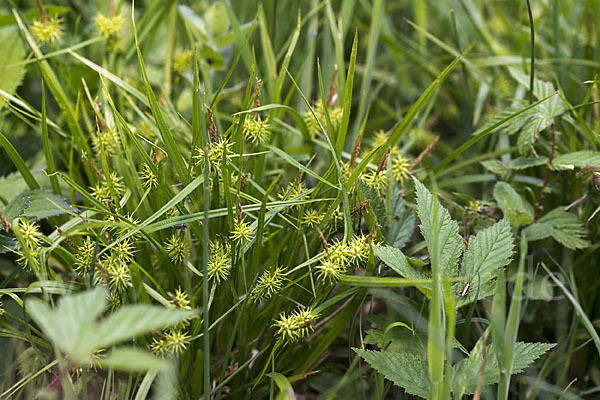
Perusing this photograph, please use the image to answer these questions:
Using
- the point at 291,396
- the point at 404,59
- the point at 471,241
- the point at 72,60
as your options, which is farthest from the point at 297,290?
the point at 404,59

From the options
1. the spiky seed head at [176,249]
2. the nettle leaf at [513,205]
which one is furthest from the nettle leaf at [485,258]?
the spiky seed head at [176,249]

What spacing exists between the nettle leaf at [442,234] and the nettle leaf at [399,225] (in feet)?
0.34

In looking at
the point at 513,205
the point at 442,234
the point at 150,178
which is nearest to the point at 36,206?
the point at 150,178

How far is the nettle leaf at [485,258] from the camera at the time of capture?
818 millimetres

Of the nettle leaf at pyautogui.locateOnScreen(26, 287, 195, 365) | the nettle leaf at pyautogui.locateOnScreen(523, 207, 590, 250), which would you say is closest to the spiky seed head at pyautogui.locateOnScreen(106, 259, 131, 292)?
the nettle leaf at pyautogui.locateOnScreen(26, 287, 195, 365)

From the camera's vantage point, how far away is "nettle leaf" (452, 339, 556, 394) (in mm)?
752

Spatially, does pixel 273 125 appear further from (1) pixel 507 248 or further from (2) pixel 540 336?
(2) pixel 540 336

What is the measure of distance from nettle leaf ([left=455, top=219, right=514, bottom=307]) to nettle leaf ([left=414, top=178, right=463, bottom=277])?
32mm

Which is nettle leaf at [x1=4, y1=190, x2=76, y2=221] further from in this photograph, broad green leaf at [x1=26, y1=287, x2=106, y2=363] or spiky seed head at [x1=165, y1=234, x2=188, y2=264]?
broad green leaf at [x1=26, y1=287, x2=106, y2=363]

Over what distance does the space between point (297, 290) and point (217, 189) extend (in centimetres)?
24

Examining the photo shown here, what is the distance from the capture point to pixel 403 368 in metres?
0.78

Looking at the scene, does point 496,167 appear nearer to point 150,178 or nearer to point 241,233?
point 241,233

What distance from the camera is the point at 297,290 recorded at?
94cm

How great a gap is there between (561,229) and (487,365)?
38 centimetres
